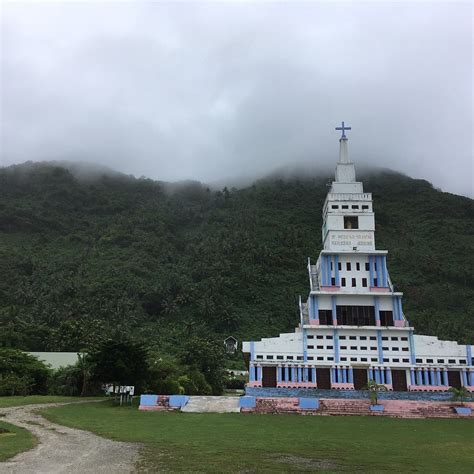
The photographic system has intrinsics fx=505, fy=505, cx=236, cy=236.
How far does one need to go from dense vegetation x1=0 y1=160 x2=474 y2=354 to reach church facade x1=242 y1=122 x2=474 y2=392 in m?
23.8

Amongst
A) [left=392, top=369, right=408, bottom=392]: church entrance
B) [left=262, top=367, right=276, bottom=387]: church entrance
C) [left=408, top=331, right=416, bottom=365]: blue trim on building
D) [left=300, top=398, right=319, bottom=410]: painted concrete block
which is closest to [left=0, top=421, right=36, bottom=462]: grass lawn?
[left=300, top=398, right=319, bottom=410]: painted concrete block

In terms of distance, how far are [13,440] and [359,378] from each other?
88.9 feet

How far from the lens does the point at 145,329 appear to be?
72750mm

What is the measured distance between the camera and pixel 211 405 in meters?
30.5

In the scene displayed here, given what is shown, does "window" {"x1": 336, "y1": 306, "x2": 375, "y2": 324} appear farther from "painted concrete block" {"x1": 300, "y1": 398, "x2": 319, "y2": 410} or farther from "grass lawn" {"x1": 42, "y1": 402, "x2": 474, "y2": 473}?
"grass lawn" {"x1": 42, "y1": 402, "x2": 474, "y2": 473}

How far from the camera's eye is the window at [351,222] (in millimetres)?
42653

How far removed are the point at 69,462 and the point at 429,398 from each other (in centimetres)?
2827

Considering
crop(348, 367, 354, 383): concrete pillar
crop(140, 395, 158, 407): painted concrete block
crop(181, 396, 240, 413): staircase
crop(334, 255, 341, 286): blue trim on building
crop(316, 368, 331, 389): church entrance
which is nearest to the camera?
crop(181, 396, 240, 413): staircase

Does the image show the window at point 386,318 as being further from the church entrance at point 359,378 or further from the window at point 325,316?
the church entrance at point 359,378

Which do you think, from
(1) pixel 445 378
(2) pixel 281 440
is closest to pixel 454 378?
(1) pixel 445 378

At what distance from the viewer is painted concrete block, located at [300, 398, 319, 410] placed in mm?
30469

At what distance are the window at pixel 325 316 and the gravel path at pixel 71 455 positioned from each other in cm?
2406

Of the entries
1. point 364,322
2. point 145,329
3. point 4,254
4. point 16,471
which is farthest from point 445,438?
point 4,254

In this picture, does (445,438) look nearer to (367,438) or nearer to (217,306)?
(367,438)
